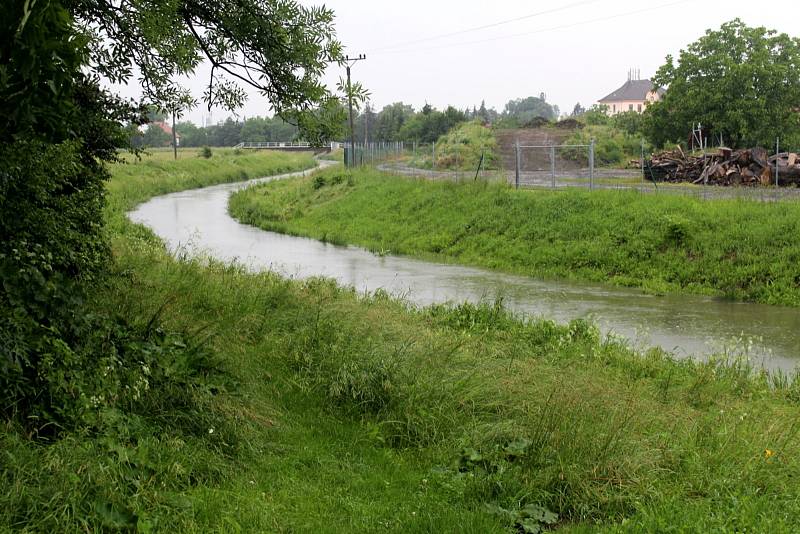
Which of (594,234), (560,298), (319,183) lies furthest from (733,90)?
(560,298)

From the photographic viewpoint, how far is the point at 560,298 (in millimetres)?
16031

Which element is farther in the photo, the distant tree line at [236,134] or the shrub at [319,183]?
the distant tree line at [236,134]

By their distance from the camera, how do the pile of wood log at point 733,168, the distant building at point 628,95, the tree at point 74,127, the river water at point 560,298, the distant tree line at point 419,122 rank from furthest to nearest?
the distant building at point 628,95 < the distant tree line at point 419,122 < the pile of wood log at point 733,168 < the river water at point 560,298 < the tree at point 74,127

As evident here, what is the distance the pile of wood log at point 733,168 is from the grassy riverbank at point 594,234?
3.41 m

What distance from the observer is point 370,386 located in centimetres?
667

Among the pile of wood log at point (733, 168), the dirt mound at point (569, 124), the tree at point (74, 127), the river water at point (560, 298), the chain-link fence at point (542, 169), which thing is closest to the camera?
the tree at point (74, 127)

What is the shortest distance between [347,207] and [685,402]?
23.2 metres

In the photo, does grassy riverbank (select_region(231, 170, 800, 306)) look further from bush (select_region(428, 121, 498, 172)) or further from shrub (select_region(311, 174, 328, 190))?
bush (select_region(428, 121, 498, 172))

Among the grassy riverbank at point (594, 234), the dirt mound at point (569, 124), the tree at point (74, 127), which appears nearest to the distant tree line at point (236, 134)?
the dirt mound at point (569, 124)

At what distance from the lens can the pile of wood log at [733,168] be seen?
2344 cm

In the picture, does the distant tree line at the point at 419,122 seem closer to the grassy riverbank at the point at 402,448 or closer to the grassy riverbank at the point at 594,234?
the grassy riverbank at the point at 594,234

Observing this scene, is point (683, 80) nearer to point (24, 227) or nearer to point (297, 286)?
point (297, 286)

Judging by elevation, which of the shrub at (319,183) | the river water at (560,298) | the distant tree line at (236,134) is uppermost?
the distant tree line at (236,134)

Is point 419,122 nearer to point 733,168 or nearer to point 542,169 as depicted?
point 542,169
